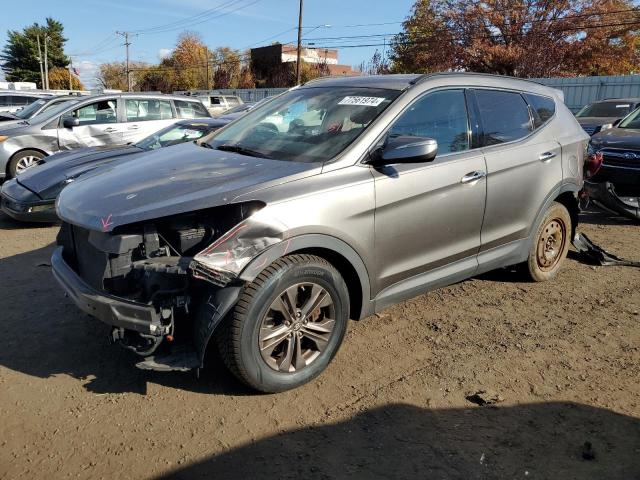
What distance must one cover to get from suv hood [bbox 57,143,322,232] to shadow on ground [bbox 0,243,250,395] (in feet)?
3.26

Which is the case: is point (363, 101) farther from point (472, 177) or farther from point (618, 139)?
point (618, 139)

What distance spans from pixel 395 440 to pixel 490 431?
530 millimetres

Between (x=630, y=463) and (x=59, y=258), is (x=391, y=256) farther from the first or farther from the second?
(x=59, y=258)

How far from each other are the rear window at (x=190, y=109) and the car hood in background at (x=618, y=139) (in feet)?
24.1

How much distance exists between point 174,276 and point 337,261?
102 centimetres

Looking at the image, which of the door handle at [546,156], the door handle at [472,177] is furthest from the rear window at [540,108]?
the door handle at [472,177]

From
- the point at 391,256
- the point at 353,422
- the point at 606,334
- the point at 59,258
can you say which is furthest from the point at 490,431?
the point at 59,258

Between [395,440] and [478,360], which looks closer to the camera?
[395,440]

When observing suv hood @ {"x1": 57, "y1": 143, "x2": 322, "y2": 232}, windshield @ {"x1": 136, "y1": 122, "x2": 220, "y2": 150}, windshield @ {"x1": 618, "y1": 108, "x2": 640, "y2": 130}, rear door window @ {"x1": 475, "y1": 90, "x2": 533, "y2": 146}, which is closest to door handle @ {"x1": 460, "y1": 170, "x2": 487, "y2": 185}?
rear door window @ {"x1": 475, "y1": 90, "x2": 533, "y2": 146}

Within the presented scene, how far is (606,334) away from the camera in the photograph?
4.01 m

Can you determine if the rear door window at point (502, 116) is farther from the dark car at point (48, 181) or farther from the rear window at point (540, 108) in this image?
the dark car at point (48, 181)

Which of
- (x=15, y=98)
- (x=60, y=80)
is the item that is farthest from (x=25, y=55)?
(x=15, y=98)

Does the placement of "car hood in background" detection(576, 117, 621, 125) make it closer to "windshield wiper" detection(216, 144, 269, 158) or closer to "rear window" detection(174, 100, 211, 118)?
"rear window" detection(174, 100, 211, 118)

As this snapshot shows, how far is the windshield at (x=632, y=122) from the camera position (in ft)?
27.8
